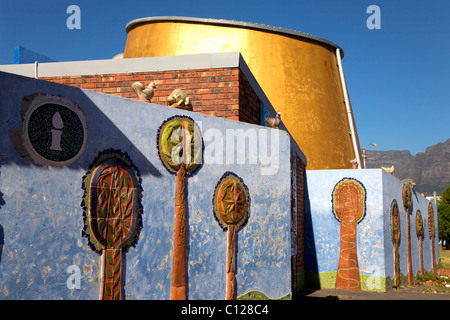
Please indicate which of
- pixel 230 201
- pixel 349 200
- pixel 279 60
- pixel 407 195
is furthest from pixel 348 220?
pixel 230 201

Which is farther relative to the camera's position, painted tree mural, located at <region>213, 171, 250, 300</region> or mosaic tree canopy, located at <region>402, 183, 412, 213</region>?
mosaic tree canopy, located at <region>402, 183, 412, 213</region>

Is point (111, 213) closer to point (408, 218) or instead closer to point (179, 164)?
point (179, 164)

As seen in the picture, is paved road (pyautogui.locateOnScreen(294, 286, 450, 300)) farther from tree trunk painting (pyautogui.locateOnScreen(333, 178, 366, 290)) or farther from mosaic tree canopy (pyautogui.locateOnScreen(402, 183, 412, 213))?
mosaic tree canopy (pyautogui.locateOnScreen(402, 183, 412, 213))

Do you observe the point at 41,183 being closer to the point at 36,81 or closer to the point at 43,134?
the point at 43,134

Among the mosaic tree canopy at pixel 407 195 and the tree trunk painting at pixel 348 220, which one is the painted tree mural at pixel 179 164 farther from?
the mosaic tree canopy at pixel 407 195

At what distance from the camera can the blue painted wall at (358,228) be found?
13.9 m

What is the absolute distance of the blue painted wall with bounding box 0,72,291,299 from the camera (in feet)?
14.9

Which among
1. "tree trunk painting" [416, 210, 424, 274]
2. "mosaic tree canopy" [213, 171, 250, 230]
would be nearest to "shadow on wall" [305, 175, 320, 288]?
"tree trunk painting" [416, 210, 424, 274]

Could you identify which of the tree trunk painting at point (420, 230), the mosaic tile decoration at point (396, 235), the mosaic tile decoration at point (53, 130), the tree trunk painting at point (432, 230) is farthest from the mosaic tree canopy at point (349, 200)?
the mosaic tile decoration at point (53, 130)

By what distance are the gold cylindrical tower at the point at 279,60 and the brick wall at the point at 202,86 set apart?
978cm

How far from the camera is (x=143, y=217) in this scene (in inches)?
229

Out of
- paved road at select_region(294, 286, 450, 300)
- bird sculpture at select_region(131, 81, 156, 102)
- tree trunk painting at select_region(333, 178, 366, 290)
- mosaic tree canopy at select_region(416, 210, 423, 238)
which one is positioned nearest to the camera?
bird sculpture at select_region(131, 81, 156, 102)

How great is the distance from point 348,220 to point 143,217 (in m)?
9.63

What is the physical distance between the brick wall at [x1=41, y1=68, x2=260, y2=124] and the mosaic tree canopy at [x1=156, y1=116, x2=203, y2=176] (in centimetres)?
208
